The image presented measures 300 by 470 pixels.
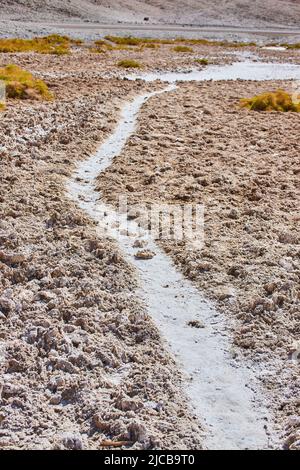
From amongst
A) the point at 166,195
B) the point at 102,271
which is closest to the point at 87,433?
the point at 102,271

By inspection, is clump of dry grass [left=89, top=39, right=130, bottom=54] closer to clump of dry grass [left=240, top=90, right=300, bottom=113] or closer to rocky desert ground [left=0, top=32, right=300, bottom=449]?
clump of dry grass [left=240, top=90, right=300, bottom=113]

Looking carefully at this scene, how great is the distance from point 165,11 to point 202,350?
71707 millimetres

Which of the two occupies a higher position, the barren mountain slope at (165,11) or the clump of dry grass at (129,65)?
the barren mountain slope at (165,11)

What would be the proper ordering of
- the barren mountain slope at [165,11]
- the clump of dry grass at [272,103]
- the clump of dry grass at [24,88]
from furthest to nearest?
the barren mountain slope at [165,11], the clump of dry grass at [272,103], the clump of dry grass at [24,88]

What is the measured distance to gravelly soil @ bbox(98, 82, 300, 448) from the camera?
7055 mm

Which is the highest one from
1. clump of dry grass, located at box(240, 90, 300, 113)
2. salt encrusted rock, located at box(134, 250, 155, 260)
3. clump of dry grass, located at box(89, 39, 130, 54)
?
clump of dry grass, located at box(89, 39, 130, 54)

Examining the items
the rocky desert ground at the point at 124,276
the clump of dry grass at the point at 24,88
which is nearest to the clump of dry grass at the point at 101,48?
the clump of dry grass at the point at 24,88

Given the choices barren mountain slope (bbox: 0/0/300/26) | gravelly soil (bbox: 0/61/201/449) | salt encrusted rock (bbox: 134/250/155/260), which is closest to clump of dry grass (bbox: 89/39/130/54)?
barren mountain slope (bbox: 0/0/300/26)

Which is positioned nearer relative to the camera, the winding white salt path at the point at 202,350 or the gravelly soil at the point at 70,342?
the gravelly soil at the point at 70,342

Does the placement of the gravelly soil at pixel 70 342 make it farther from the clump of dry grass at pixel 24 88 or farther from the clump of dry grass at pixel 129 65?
the clump of dry grass at pixel 129 65

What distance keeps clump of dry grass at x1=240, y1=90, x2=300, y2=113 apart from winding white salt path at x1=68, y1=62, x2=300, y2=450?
9.78 m

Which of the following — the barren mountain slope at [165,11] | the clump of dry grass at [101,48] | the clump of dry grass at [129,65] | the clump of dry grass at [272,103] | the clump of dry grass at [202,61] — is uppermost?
the barren mountain slope at [165,11]

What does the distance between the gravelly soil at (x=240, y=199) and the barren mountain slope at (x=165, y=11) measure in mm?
41462

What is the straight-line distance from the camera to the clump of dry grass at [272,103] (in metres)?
19.2
